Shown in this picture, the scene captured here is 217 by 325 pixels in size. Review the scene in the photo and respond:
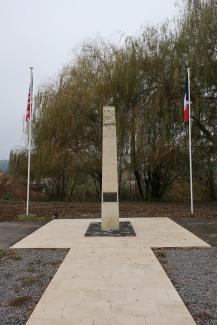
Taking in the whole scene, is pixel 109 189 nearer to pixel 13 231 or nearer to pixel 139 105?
pixel 13 231

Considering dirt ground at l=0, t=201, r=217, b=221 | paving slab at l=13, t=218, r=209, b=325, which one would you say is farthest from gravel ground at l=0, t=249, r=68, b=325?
dirt ground at l=0, t=201, r=217, b=221

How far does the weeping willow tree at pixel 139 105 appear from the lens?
50.0ft

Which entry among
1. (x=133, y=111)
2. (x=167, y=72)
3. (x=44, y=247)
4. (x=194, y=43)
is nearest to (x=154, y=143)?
(x=133, y=111)

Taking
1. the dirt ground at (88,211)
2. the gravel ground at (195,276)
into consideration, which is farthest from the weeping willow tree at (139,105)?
the gravel ground at (195,276)

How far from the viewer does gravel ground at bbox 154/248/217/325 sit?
13.6ft

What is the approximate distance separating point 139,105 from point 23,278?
37.8 feet

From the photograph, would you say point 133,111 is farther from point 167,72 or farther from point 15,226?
point 15,226

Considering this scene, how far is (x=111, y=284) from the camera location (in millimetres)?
4988

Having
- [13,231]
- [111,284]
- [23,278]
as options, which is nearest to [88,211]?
[13,231]

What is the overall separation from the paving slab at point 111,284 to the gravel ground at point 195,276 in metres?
0.13

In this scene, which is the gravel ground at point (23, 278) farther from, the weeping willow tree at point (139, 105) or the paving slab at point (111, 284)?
the weeping willow tree at point (139, 105)

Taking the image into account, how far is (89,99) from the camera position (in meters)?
16.5

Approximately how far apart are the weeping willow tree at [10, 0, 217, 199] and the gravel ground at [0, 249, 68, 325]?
30.7 feet

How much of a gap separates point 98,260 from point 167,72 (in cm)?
1079
